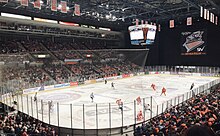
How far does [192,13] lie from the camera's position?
138ft

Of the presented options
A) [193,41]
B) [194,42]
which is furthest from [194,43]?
[193,41]

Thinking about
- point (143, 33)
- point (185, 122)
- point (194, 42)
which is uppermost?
point (143, 33)

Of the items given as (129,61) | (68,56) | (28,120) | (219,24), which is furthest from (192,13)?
(28,120)

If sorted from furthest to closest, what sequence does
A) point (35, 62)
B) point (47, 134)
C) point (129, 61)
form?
point (129, 61), point (35, 62), point (47, 134)

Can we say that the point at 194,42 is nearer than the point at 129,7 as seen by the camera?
No

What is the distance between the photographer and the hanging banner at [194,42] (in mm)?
43594

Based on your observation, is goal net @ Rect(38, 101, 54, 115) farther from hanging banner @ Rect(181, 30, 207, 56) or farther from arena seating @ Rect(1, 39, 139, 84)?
hanging banner @ Rect(181, 30, 207, 56)

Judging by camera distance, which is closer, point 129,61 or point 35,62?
point 35,62

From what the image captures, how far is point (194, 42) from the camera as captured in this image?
45.1 m

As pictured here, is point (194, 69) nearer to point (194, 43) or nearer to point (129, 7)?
point (194, 43)

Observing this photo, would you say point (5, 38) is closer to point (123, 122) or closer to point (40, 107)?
point (40, 107)

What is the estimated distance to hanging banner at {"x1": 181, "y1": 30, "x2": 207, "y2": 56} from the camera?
143 ft

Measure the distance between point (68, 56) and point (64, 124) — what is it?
1046 inches

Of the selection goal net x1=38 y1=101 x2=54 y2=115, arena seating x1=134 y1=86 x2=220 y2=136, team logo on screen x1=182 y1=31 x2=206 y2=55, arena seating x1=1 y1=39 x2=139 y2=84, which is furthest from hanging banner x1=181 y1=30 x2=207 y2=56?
goal net x1=38 y1=101 x2=54 y2=115
